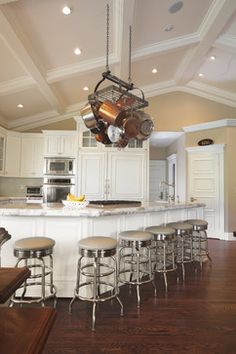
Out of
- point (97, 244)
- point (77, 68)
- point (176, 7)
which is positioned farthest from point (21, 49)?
point (97, 244)

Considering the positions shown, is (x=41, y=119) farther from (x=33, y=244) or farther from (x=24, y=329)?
(x=24, y=329)

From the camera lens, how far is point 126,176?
546 centimetres

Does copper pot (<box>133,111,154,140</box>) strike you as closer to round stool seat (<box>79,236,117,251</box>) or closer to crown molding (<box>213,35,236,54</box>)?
round stool seat (<box>79,236,117,251</box>)

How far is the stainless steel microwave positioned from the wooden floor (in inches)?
130

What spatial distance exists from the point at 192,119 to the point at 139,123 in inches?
165

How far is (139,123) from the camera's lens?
2.77 metres

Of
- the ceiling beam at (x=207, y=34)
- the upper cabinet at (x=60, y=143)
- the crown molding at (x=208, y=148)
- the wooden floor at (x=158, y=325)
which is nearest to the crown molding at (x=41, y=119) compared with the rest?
the upper cabinet at (x=60, y=143)

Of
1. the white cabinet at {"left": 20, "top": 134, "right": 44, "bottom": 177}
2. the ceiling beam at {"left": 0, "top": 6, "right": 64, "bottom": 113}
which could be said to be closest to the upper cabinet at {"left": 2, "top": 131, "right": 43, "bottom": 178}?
the white cabinet at {"left": 20, "top": 134, "right": 44, "bottom": 177}

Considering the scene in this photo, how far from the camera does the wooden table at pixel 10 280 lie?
29.4 inches

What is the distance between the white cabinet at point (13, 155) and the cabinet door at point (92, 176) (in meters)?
1.60

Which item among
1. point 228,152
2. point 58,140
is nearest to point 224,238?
point 228,152

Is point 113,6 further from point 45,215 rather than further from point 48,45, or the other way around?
point 45,215

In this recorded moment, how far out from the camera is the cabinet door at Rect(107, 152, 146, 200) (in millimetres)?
5430

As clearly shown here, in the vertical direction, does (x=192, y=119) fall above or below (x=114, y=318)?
above
